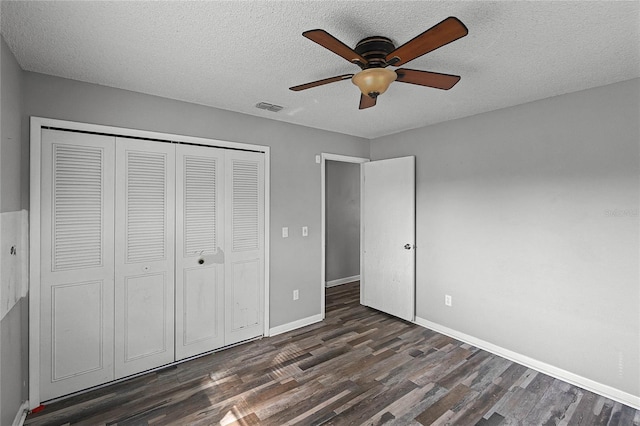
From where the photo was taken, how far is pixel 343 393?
7.89ft

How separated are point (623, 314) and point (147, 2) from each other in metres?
3.81

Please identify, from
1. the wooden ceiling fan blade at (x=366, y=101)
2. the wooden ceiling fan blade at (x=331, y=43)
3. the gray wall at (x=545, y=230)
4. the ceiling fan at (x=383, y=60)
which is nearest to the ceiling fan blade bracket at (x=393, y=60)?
the ceiling fan at (x=383, y=60)

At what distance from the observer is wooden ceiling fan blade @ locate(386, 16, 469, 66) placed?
1286mm

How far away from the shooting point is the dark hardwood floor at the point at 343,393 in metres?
2.14

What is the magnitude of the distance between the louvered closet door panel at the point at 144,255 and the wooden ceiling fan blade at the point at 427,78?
2.12 m

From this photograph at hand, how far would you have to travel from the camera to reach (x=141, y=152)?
104 inches

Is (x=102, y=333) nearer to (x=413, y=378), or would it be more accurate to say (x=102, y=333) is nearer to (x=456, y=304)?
(x=413, y=378)

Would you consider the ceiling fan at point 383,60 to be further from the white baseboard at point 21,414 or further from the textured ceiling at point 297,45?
the white baseboard at point 21,414

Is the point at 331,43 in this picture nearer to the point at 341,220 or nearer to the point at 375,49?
the point at 375,49

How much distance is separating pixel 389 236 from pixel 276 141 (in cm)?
191

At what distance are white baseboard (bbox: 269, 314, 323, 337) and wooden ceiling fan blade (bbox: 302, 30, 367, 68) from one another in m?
2.93

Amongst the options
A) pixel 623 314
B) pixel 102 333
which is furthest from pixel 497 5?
pixel 102 333

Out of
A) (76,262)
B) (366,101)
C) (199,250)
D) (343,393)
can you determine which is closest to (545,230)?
(366,101)

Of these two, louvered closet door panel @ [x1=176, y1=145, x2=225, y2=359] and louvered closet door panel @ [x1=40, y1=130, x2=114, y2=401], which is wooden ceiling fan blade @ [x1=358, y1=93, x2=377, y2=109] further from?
louvered closet door panel @ [x1=40, y1=130, x2=114, y2=401]
